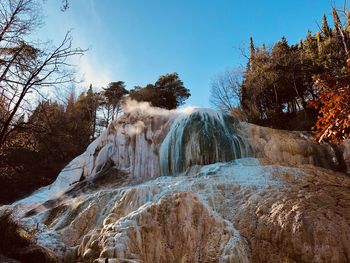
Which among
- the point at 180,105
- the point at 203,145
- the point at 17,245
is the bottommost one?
the point at 17,245

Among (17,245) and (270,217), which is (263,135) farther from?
(17,245)

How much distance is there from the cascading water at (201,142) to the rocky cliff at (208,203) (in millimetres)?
39

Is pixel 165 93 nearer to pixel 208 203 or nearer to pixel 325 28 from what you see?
pixel 325 28

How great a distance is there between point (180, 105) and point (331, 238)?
1969 centimetres

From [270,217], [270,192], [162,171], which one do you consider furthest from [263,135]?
[270,217]

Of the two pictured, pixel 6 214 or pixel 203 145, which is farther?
pixel 203 145

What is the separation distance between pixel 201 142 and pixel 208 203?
500cm

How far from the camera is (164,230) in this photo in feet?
20.1

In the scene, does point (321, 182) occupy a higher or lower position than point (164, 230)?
higher

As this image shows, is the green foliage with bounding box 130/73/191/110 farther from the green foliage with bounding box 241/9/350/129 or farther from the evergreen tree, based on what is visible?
the evergreen tree

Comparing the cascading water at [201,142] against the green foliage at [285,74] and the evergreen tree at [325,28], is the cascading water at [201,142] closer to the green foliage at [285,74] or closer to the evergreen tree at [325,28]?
the green foliage at [285,74]

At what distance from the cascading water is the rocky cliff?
0.13 ft

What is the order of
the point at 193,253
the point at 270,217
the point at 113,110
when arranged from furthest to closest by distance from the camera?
the point at 113,110, the point at 270,217, the point at 193,253

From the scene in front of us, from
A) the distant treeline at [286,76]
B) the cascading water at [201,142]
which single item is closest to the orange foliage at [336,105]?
the cascading water at [201,142]
